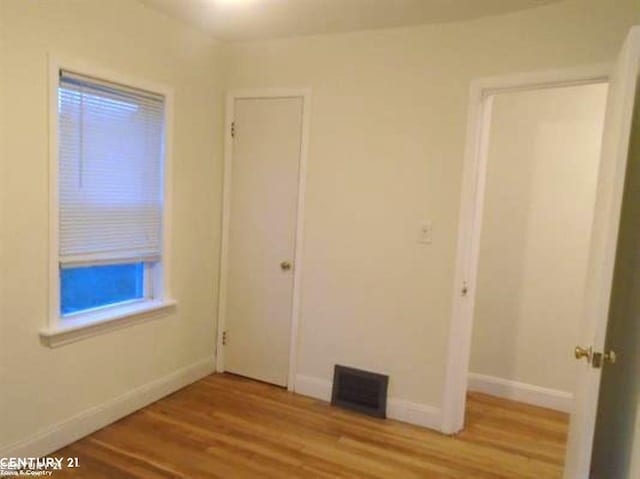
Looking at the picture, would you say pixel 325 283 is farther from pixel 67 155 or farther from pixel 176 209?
pixel 67 155

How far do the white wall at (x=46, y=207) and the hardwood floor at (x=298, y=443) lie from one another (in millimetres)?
289

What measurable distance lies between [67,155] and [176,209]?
0.83 metres

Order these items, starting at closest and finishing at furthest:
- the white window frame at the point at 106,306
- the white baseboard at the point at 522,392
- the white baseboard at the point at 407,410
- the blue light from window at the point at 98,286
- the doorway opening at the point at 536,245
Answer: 1. the white window frame at the point at 106,306
2. the blue light from window at the point at 98,286
3. the white baseboard at the point at 407,410
4. the doorway opening at the point at 536,245
5. the white baseboard at the point at 522,392

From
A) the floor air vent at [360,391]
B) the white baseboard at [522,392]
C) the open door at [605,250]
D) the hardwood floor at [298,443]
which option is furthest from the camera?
the white baseboard at [522,392]

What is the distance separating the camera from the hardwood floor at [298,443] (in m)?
2.35

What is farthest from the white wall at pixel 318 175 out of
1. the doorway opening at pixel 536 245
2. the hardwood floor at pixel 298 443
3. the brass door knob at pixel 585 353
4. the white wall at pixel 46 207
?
the brass door knob at pixel 585 353

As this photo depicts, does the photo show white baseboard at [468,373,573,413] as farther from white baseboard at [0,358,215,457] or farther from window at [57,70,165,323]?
window at [57,70,165,323]

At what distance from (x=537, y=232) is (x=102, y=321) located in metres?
2.90

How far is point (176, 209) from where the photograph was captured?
120 inches

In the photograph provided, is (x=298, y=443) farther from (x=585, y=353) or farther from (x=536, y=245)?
(x=536, y=245)

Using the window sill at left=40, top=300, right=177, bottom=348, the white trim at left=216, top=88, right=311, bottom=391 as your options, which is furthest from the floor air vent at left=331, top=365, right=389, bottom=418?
the window sill at left=40, top=300, right=177, bottom=348

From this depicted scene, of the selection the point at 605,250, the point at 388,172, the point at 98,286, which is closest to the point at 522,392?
the point at 388,172

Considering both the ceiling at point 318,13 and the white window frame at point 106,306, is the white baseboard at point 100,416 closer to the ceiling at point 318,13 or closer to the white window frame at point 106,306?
the white window frame at point 106,306

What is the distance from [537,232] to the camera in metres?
3.23
